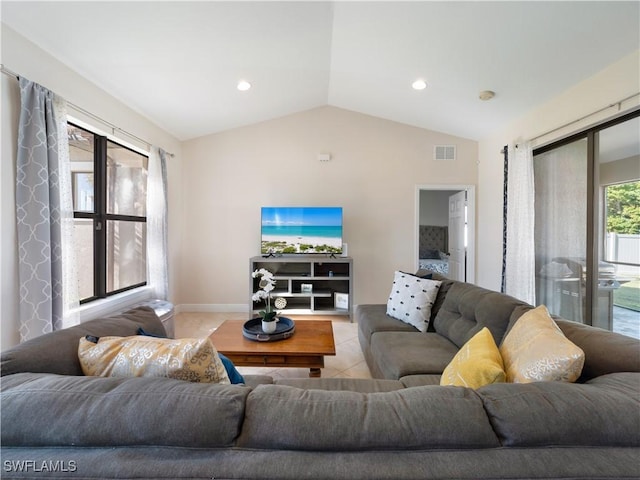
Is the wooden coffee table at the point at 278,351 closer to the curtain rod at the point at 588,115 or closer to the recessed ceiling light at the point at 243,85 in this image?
the recessed ceiling light at the point at 243,85

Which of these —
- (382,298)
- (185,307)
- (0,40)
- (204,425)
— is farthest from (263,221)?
(204,425)

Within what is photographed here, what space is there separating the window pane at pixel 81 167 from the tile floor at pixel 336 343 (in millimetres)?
1709

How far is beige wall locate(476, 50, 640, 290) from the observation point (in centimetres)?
211

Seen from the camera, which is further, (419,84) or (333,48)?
(419,84)

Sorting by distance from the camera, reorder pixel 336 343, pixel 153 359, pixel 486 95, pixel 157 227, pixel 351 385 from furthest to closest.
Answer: pixel 157 227, pixel 336 343, pixel 486 95, pixel 351 385, pixel 153 359

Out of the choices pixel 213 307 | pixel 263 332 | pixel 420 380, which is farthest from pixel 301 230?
pixel 420 380

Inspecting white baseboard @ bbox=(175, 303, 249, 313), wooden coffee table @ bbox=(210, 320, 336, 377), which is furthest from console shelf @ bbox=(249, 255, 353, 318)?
wooden coffee table @ bbox=(210, 320, 336, 377)

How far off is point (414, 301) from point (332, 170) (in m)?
Result: 2.47

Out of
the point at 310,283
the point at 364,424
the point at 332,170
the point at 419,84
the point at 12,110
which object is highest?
the point at 419,84

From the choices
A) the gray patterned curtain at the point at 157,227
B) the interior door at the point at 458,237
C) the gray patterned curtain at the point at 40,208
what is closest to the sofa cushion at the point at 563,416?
the gray patterned curtain at the point at 40,208

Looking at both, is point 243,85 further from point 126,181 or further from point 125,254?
point 125,254

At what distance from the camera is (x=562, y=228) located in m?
2.86

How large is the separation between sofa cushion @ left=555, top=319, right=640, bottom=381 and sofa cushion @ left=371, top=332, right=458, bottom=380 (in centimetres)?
68

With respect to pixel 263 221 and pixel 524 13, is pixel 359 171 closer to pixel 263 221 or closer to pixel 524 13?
pixel 263 221
